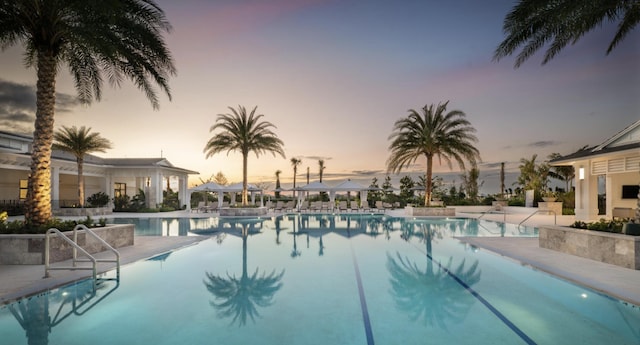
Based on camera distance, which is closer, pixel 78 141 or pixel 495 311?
pixel 495 311

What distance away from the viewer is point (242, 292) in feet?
20.7

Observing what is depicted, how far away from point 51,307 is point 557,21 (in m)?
12.4

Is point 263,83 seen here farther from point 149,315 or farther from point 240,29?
point 149,315

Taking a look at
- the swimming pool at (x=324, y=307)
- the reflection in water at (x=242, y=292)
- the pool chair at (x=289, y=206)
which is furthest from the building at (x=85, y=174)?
the reflection in water at (x=242, y=292)

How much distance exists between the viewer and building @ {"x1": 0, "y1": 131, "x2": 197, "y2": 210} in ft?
66.5

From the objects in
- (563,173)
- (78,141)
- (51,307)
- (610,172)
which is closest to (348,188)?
(610,172)

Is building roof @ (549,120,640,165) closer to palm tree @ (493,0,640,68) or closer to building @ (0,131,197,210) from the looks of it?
palm tree @ (493,0,640,68)

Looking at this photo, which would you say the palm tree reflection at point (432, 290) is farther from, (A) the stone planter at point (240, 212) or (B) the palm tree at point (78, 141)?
(B) the palm tree at point (78, 141)

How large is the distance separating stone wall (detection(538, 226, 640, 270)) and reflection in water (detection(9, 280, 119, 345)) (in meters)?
10.4

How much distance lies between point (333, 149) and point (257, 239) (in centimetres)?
1715

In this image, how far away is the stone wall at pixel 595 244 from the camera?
278 inches

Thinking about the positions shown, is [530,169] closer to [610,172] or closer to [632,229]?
[610,172]

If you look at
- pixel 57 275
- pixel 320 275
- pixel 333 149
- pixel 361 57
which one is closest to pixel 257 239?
pixel 320 275

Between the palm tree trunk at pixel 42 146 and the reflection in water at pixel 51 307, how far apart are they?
134 inches
